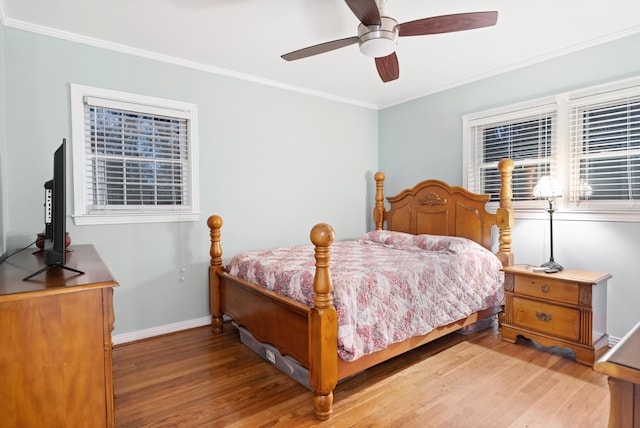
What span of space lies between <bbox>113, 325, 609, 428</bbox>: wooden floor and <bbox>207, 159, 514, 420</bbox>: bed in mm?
187

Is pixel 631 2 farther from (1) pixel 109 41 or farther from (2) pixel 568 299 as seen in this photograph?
(1) pixel 109 41

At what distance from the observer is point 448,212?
12.8 ft

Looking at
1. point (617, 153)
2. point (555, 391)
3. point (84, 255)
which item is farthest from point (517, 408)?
point (84, 255)

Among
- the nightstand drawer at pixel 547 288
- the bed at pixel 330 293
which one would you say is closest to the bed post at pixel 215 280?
the bed at pixel 330 293

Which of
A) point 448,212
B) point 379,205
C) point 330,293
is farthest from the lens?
point 379,205

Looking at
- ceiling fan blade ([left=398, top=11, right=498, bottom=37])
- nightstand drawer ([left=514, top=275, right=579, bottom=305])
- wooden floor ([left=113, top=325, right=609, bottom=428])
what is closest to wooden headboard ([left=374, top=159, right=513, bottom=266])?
nightstand drawer ([left=514, top=275, right=579, bottom=305])

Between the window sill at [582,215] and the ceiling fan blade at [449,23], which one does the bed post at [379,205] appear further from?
the ceiling fan blade at [449,23]

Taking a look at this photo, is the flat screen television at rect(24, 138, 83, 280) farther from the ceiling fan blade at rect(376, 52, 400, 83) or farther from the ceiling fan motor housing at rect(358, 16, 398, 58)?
the ceiling fan blade at rect(376, 52, 400, 83)

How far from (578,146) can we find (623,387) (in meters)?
3.05

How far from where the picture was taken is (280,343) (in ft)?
7.86

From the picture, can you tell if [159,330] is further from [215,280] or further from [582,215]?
[582,215]

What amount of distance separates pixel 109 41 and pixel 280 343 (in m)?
2.82

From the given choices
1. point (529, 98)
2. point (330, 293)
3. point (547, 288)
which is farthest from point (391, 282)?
Result: point (529, 98)

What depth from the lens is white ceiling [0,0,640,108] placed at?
2479mm
